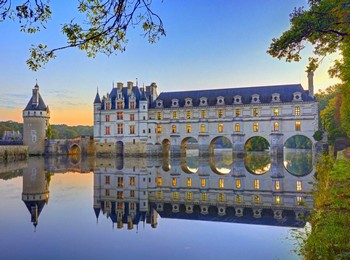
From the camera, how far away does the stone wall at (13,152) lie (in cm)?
3847

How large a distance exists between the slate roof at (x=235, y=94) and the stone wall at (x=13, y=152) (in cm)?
1778

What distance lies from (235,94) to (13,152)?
28.2 meters

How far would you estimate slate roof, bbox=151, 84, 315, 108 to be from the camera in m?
39.7

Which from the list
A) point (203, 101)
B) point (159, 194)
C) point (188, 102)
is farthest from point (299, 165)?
point (188, 102)

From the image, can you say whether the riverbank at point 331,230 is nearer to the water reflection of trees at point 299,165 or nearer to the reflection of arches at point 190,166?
the water reflection of trees at point 299,165

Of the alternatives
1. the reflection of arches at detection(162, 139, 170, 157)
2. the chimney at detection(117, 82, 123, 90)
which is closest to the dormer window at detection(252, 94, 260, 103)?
the reflection of arches at detection(162, 139, 170, 157)

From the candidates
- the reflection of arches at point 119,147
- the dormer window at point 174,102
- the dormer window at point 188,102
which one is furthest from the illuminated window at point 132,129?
the dormer window at point 188,102

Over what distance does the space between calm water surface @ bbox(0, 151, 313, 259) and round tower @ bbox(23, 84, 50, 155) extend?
3180 cm

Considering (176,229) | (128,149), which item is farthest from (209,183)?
(128,149)

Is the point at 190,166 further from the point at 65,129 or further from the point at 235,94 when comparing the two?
the point at 65,129

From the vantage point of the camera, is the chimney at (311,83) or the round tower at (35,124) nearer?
the chimney at (311,83)

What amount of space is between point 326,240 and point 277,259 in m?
1.32

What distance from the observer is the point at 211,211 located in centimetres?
1118

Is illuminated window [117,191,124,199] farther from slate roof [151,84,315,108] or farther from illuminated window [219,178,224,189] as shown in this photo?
slate roof [151,84,315,108]
